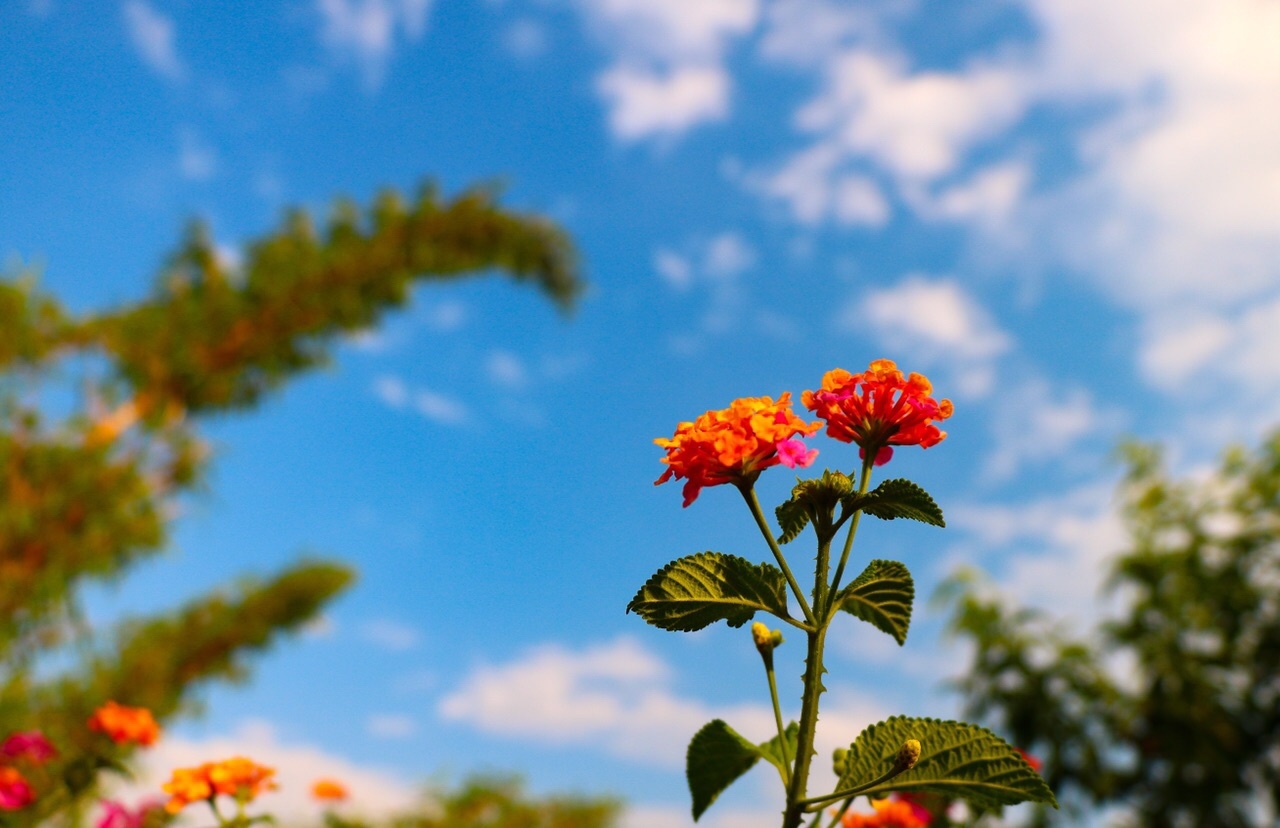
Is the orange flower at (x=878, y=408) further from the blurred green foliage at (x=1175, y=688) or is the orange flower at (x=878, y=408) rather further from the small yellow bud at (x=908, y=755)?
the blurred green foliage at (x=1175, y=688)

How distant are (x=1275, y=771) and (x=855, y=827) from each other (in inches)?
180

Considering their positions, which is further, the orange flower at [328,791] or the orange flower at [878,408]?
the orange flower at [328,791]

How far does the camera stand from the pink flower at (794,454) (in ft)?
2.29

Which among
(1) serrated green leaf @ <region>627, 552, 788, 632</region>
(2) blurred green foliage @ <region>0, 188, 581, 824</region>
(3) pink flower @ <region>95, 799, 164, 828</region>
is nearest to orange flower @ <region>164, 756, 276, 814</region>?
(3) pink flower @ <region>95, 799, 164, 828</region>

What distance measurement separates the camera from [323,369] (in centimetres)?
570

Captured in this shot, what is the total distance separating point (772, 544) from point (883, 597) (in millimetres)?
97

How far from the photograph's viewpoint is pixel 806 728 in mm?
602

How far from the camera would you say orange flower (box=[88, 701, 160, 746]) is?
1442mm

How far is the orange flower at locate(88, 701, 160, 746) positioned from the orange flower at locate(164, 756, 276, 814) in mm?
461

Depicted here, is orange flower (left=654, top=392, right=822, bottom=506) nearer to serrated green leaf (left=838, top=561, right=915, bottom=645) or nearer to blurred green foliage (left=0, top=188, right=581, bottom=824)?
serrated green leaf (left=838, top=561, right=915, bottom=645)

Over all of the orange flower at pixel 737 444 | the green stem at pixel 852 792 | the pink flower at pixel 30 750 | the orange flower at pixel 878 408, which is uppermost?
the orange flower at pixel 878 408

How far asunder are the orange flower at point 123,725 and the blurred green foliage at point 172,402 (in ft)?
6.57

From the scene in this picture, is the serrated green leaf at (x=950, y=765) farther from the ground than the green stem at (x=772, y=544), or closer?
closer

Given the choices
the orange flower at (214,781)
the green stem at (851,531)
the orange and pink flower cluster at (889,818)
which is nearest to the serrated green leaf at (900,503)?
the green stem at (851,531)
